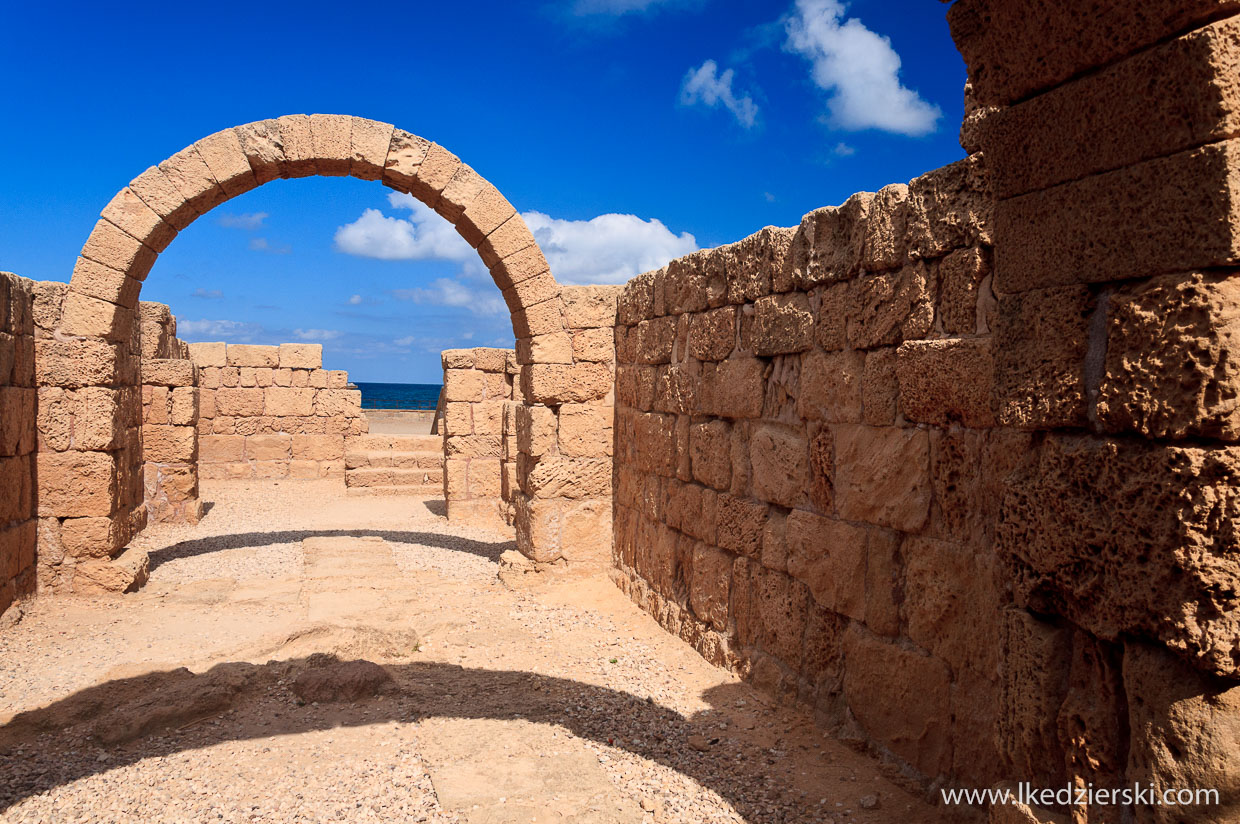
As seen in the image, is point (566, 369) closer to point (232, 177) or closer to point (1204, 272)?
point (232, 177)

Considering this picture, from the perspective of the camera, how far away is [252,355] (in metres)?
14.9

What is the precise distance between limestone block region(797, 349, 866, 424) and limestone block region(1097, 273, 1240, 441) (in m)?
1.81

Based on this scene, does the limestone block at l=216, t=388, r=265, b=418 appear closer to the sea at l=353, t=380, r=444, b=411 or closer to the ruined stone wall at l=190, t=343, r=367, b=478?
the ruined stone wall at l=190, t=343, r=367, b=478

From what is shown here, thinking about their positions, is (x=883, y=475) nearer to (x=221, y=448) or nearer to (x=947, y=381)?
(x=947, y=381)

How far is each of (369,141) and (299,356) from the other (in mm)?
9010

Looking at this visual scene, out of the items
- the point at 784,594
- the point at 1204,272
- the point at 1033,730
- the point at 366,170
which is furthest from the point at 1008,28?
the point at 366,170

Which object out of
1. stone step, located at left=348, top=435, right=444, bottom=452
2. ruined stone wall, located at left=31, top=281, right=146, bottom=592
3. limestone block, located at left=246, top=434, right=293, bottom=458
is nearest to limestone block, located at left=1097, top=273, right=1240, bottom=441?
ruined stone wall, located at left=31, top=281, right=146, bottom=592

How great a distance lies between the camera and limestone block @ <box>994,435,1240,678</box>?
1.49 m

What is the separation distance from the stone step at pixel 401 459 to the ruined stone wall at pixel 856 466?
388 inches

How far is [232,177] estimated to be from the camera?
708 centimetres

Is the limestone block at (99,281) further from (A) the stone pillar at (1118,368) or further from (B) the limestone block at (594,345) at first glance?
(A) the stone pillar at (1118,368)

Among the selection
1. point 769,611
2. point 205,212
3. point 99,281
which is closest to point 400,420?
point 205,212

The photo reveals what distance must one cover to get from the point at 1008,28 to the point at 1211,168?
0.66 metres

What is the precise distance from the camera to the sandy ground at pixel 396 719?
3.14 m
